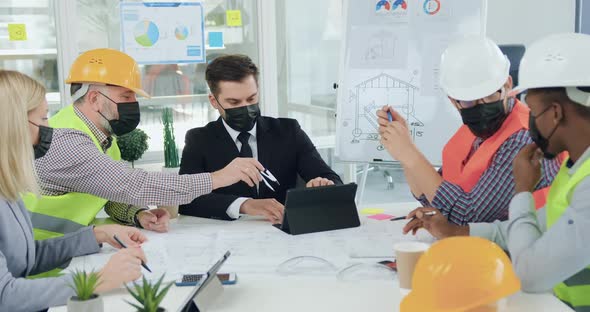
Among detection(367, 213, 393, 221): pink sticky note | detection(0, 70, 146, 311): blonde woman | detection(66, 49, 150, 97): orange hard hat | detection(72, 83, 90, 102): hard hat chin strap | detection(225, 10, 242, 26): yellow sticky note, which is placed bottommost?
detection(367, 213, 393, 221): pink sticky note

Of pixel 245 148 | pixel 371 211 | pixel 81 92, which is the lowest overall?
pixel 371 211

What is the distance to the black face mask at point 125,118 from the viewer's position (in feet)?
9.04

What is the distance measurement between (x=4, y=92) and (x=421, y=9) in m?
2.78

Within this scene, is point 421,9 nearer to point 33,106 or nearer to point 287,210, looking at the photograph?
point 287,210

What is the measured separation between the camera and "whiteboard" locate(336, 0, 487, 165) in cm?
400

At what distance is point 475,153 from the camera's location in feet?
7.88

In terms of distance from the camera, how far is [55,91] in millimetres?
4562

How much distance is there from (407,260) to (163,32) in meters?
3.44

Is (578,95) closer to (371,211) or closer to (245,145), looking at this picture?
(371,211)

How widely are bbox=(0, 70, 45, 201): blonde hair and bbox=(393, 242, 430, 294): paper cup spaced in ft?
3.48

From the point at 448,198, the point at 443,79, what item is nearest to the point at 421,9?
the point at 443,79

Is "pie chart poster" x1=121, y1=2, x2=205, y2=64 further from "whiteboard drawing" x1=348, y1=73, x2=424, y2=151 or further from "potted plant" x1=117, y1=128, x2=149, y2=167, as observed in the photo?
"whiteboard drawing" x1=348, y1=73, x2=424, y2=151

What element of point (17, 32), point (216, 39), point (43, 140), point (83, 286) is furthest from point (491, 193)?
point (17, 32)

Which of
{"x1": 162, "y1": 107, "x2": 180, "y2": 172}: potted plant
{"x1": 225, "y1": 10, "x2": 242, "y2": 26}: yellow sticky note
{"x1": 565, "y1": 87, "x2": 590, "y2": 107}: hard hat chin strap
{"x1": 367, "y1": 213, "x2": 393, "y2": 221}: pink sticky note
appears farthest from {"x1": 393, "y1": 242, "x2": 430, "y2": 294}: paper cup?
{"x1": 225, "y1": 10, "x2": 242, "y2": 26}: yellow sticky note
